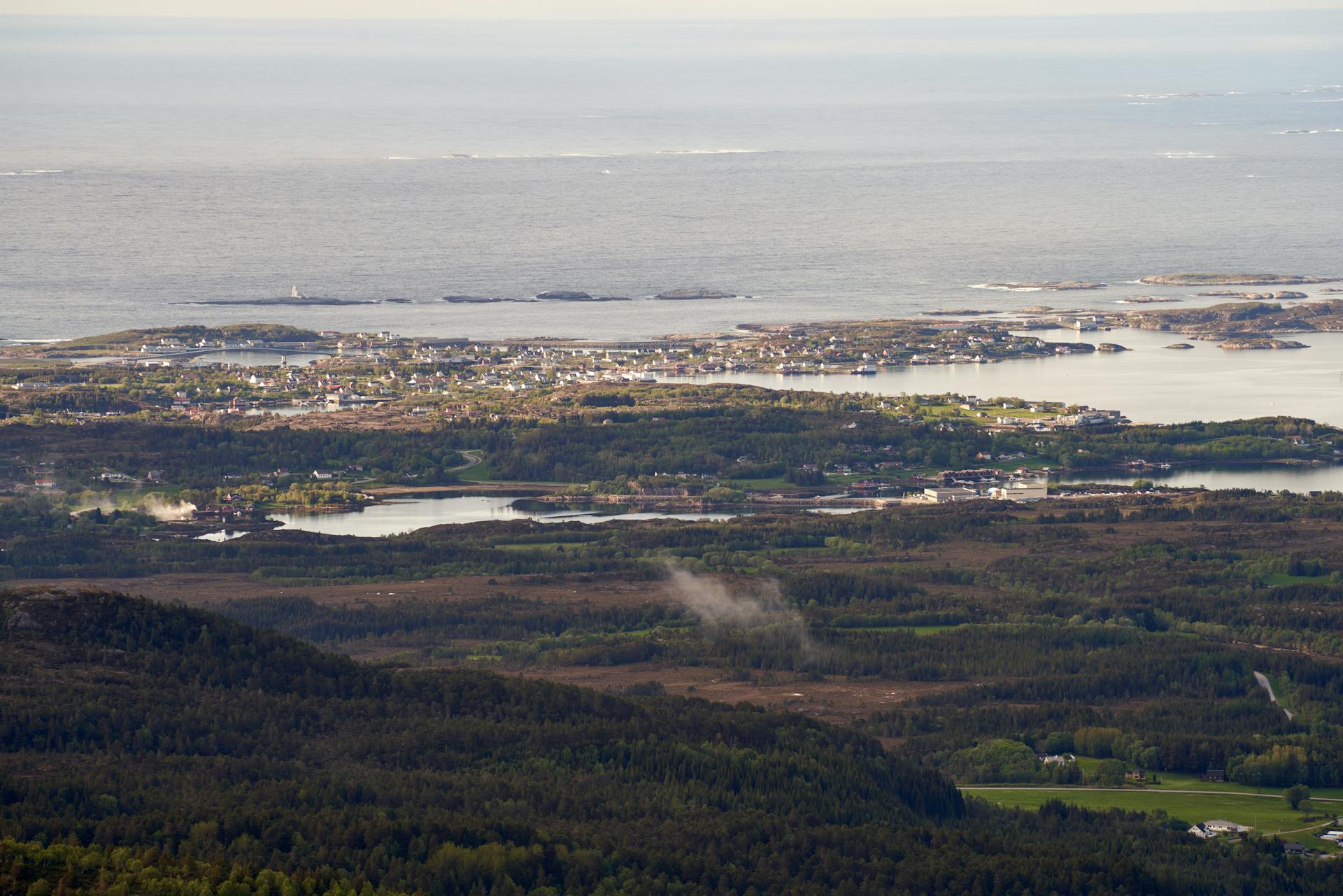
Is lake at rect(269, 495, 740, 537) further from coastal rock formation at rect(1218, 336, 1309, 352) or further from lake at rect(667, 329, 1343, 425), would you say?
coastal rock formation at rect(1218, 336, 1309, 352)

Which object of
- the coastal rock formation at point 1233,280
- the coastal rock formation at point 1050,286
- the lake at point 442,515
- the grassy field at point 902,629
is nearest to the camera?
the grassy field at point 902,629

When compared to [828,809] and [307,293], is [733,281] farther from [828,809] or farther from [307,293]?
[828,809]

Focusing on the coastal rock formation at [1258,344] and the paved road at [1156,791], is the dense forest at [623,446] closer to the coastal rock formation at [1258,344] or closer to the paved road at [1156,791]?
the coastal rock formation at [1258,344]

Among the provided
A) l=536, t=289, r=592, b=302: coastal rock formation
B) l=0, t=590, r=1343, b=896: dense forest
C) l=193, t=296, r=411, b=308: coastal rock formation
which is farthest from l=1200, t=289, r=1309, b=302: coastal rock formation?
l=0, t=590, r=1343, b=896: dense forest

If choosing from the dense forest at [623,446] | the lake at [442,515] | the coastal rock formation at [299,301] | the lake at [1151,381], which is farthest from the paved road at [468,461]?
the coastal rock formation at [299,301]

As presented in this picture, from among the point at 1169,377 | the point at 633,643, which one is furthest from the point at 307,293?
the point at 633,643

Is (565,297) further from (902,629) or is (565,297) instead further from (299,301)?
(902,629)

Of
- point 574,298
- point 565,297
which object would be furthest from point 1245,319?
point 565,297

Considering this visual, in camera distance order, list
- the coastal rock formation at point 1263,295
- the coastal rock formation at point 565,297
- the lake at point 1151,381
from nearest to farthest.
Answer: the lake at point 1151,381, the coastal rock formation at point 1263,295, the coastal rock formation at point 565,297
